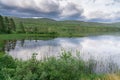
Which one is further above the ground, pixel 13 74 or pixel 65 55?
pixel 65 55

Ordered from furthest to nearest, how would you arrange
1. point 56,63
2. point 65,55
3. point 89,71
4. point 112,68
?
point 112,68, point 89,71, point 65,55, point 56,63

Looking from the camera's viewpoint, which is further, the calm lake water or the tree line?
the tree line

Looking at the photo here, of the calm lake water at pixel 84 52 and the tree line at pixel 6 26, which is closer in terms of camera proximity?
the calm lake water at pixel 84 52

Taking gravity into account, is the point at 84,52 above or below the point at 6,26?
below

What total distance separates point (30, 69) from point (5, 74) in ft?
3.68

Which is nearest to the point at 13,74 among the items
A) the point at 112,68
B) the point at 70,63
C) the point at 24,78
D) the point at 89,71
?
the point at 24,78

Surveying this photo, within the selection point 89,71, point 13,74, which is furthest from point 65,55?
point 89,71

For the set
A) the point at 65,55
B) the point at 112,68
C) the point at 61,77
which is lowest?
the point at 112,68

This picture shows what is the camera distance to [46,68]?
32.5 feet

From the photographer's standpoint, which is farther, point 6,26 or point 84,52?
point 6,26

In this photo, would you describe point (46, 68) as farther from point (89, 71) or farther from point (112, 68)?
point (112, 68)

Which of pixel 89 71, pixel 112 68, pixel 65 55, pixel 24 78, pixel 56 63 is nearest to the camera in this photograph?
pixel 24 78

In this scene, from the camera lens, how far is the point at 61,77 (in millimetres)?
9711

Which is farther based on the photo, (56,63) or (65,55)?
(65,55)
